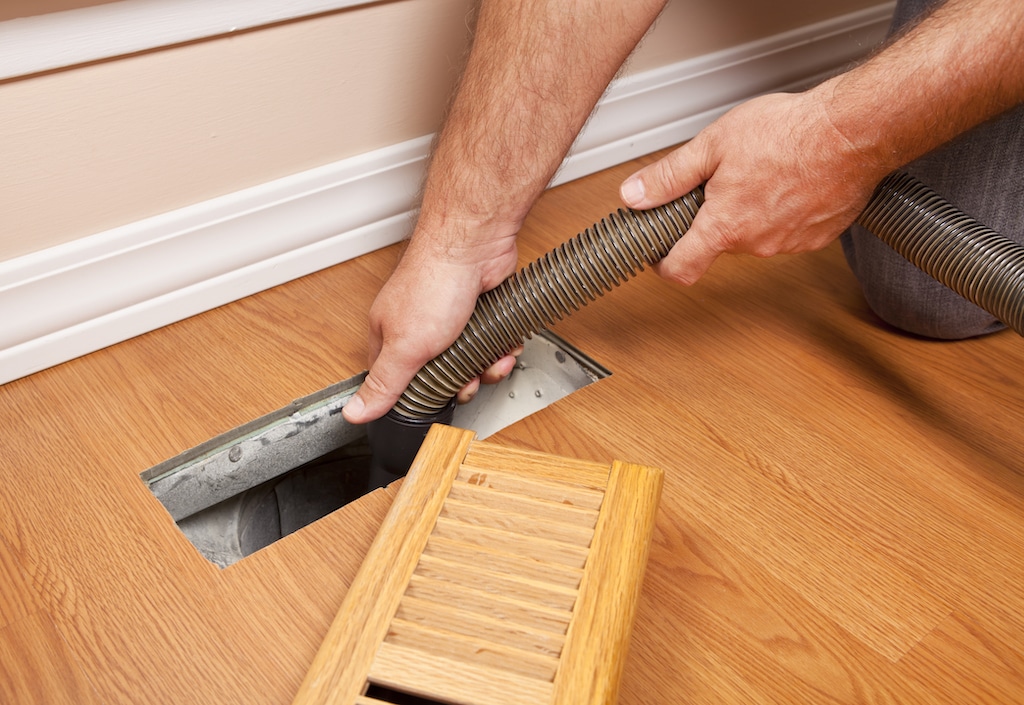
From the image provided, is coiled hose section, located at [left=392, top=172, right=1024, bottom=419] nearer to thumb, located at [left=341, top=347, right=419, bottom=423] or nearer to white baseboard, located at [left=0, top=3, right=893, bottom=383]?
thumb, located at [left=341, top=347, right=419, bottom=423]

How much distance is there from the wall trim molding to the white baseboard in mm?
204

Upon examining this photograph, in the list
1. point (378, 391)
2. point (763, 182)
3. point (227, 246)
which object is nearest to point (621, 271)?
point (763, 182)

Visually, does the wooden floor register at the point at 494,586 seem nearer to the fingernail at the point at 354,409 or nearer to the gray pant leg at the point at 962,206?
the fingernail at the point at 354,409

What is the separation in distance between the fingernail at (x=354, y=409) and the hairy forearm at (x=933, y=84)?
552mm

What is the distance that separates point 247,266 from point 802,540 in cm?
74

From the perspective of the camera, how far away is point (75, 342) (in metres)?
1.02

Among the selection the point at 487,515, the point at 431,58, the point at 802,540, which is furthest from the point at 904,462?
the point at 431,58

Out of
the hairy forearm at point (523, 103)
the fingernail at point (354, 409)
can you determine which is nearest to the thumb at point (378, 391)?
the fingernail at point (354, 409)

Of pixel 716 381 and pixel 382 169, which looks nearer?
pixel 716 381

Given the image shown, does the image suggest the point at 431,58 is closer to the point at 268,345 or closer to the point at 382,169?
the point at 382,169

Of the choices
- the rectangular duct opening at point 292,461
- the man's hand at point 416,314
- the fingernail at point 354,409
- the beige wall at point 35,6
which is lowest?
the rectangular duct opening at point 292,461

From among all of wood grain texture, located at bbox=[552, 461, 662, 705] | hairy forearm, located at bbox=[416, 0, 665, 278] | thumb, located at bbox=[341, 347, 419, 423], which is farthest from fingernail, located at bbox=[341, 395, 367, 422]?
wood grain texture, located at bbox=[552, 461, 662, 705]

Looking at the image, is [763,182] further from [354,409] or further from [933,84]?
[354,409]

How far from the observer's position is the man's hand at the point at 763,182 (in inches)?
32.7
